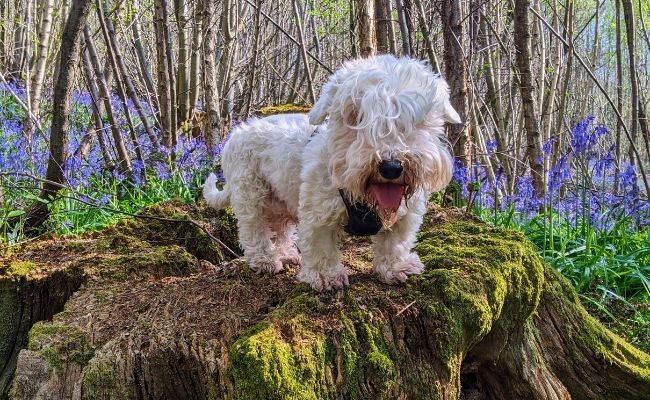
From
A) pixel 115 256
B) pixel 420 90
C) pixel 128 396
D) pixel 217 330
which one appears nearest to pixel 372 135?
pixel 420 90

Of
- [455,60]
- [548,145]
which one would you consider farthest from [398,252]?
[548,145]

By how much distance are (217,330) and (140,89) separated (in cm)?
987

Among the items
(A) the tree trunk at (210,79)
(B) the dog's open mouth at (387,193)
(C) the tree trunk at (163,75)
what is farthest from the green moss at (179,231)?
(C) the tree trunk at (163,75)

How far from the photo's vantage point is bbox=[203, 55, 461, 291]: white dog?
8.71 ft

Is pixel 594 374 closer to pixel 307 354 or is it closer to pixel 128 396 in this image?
pixel 307 354

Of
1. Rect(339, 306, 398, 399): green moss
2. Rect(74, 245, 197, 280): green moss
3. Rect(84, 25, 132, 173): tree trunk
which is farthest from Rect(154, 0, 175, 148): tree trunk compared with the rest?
Rect(339, 306, 398, 399): green moss

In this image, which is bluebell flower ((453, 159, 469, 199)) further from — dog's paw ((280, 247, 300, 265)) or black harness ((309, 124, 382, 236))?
black harness ((309, 124, 382, 236))

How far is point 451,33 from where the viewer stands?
215 inches

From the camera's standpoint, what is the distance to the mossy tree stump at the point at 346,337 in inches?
98.5

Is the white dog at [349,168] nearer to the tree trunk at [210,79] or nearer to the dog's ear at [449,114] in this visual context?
the dog's ear at [449,114]

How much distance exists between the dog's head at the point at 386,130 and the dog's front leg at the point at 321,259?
401 millimetres

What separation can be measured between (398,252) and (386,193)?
538mm

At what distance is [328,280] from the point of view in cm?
305

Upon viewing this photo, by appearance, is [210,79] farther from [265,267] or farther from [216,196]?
[265,267]
